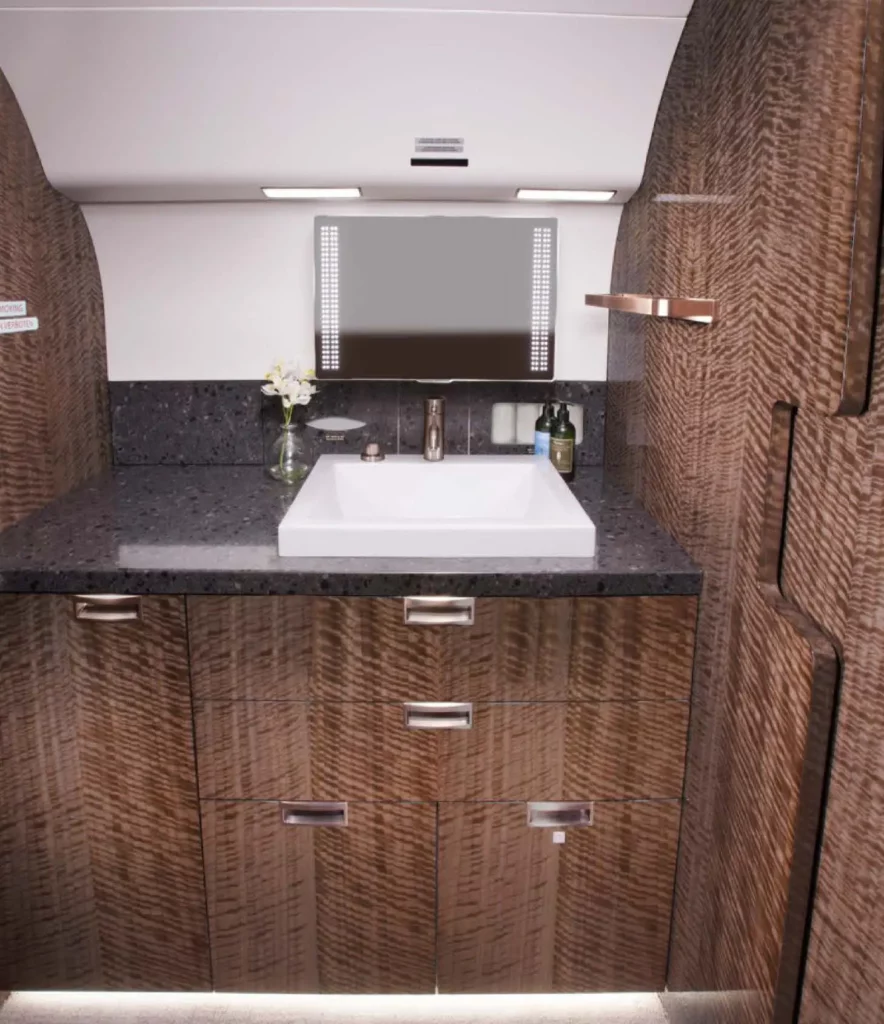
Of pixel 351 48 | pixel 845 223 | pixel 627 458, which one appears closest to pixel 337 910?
pixel 627 458

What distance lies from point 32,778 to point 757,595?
1.36 m

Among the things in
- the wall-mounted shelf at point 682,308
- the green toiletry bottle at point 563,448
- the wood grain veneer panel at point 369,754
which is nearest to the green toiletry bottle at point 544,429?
the green toiletry bottle at point 563,448

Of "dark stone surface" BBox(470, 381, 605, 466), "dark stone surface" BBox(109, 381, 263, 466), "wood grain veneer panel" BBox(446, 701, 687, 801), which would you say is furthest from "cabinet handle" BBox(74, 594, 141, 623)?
"dark stone surface" BBox(470, 381, 605, 466)

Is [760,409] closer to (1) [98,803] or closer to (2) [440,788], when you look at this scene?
(2) [440,788]

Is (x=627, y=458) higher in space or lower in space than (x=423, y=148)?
lower

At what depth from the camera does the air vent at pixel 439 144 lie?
1.91m

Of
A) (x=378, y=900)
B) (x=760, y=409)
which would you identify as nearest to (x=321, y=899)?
(x=378, y=900)

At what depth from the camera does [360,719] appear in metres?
1.69

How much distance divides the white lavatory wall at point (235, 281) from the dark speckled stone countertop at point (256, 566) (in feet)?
1.90

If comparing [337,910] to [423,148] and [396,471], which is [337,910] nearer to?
[396,471]

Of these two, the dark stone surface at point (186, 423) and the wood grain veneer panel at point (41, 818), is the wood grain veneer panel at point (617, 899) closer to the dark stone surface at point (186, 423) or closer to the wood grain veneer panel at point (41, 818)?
the wood grain veneer panel at point (41, 818)

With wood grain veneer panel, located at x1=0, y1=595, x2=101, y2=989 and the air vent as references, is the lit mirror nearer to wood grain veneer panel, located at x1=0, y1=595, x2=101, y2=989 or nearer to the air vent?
the air vent

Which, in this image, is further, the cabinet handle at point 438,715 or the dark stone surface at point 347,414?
the dark stone surface at point 347,414

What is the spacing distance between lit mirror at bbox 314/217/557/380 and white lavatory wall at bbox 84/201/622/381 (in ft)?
0.27
